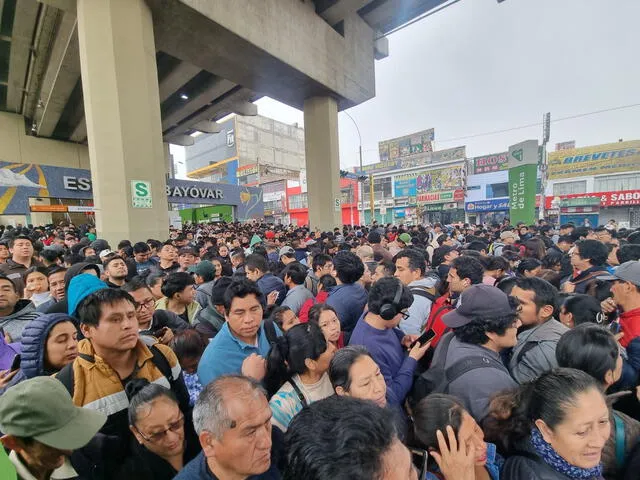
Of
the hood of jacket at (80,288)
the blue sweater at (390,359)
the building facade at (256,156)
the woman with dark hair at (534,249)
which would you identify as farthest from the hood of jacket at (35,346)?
the building facade at (256,156)

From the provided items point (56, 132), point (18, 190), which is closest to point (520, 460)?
point (18, 190)

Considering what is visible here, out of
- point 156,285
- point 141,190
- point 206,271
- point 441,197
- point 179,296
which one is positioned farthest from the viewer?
point 441,197

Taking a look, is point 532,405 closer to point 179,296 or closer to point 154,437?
point 154,437

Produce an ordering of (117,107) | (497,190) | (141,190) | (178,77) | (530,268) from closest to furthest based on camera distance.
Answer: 1. (530,268)
2. (117,107)
3. (141,190)
4. (178,77)
5. (497,190)

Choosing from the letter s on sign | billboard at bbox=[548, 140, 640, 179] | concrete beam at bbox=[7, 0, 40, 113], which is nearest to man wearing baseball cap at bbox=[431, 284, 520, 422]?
the letter s on sign

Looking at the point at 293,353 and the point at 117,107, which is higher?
the point at 117,107

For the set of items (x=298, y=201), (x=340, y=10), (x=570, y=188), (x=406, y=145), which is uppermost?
(x=406, y=145)

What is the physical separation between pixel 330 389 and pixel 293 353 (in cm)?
31

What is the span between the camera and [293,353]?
154 centimetres

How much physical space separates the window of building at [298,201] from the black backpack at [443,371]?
3459 cm

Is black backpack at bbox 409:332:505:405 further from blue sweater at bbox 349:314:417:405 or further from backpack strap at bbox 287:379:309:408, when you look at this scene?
backpack strap at bbox 287:379:309:408

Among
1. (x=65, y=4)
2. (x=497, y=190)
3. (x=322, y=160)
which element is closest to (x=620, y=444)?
(x=65, y=4)

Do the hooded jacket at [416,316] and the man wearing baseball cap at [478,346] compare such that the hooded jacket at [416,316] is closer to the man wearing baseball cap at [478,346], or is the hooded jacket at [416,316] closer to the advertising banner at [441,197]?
the man wearing baseball cap at [478,346]

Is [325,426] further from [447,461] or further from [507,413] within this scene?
[507,413]
